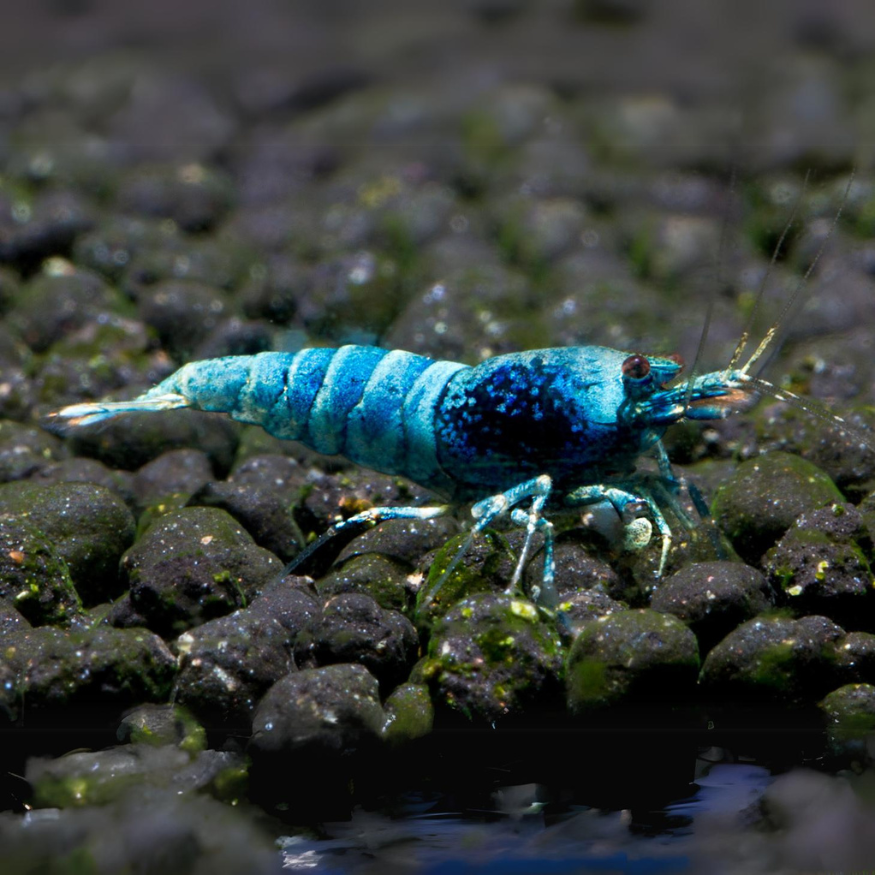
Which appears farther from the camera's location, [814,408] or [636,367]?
[636,367]

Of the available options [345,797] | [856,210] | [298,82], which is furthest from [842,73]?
[345,797]

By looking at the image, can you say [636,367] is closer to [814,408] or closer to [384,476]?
[814,408]

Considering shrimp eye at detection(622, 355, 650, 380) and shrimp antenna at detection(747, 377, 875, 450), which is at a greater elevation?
shrimp eye at detection(622, 355, 650, 380)

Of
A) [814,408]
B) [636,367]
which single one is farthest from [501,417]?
[814,408]

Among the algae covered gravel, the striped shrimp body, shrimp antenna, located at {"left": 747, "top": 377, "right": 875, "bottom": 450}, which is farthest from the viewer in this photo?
the striped shrimp body

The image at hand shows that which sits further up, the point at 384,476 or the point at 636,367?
the point at 636,367

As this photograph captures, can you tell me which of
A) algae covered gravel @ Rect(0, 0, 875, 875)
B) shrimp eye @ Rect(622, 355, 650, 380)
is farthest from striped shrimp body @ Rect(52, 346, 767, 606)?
algae covered gravel @ Rect(0, 0, 875, 875)

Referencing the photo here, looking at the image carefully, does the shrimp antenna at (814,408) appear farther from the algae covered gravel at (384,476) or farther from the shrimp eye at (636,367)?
the shrimp eye at (636,367)

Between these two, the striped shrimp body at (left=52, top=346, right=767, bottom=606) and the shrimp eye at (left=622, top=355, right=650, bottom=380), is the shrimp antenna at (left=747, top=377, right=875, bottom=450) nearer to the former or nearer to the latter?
the striped shrimp body at (left=52, top=346, right=767, bottom=606)
